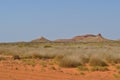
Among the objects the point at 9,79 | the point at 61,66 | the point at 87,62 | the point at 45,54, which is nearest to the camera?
the point at 9,79

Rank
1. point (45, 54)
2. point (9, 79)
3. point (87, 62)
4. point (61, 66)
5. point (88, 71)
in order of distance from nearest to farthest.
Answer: point (9, 79) < point (88, 71) < point (61, 66) < point (87, 62) < point (45, 54)

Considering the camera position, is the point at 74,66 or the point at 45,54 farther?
the point at 45,54

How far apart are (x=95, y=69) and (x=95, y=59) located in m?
4.14

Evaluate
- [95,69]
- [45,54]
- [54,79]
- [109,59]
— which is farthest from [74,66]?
[45,54]

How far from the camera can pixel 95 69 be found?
25.2m

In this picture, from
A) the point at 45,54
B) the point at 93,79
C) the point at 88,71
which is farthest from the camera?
the point at 45,54

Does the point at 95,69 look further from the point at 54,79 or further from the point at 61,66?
the point at 54,79

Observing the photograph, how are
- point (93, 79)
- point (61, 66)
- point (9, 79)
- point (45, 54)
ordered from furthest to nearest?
point (45, 54), point (61, 66), point (93, 79), point (9, 79)

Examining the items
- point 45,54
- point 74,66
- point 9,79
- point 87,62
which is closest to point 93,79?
point 9,79

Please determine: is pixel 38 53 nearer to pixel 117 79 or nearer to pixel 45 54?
pixel 45 54

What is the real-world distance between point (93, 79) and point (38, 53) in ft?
78.9

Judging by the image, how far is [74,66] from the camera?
28.3m

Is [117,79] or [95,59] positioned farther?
[95,59]

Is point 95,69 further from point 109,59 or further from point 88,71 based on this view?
point 109,59
